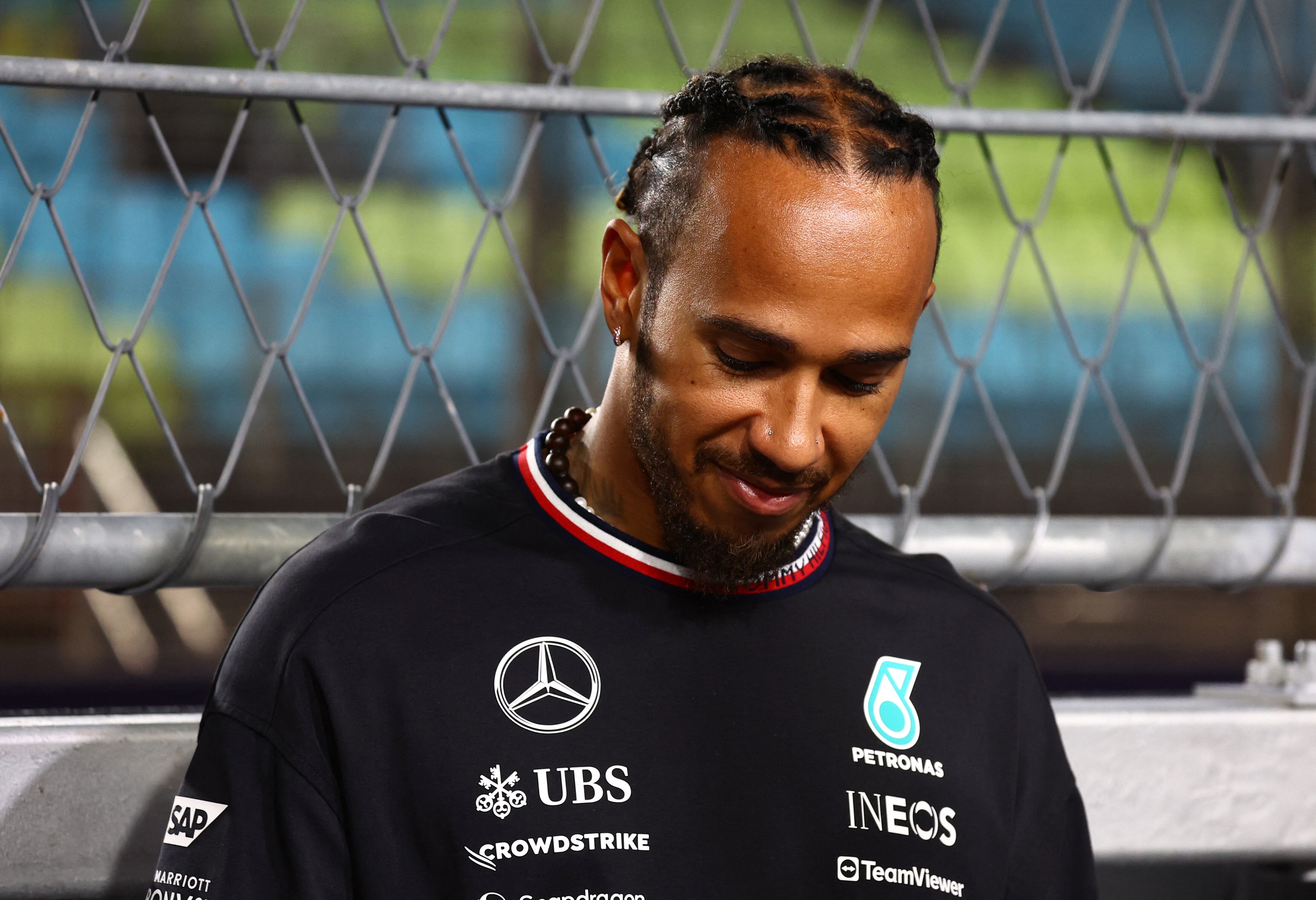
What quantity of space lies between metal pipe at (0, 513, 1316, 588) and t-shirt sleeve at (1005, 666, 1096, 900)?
0.15 meters

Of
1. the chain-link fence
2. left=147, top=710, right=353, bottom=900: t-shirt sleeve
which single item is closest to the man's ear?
left=147, top=710, right=353, bottom=900: t-shirt sleeve

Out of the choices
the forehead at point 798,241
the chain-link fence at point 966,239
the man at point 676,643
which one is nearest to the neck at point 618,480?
the man at point 676,643

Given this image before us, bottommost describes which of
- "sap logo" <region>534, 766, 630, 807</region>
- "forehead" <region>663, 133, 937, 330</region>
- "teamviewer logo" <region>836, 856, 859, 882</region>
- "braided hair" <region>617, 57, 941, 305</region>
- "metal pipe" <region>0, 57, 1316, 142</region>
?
"teamviewer logo" <region>836, 856, 859, 882</region>

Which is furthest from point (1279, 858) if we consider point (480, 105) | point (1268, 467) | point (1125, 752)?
point (1268, 467)

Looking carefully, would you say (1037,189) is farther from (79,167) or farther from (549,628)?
(549,628)

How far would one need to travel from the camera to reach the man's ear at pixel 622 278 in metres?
0.93

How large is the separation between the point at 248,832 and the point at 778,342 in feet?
1.42

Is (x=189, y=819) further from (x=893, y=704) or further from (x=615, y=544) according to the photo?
(x=893, y=704)

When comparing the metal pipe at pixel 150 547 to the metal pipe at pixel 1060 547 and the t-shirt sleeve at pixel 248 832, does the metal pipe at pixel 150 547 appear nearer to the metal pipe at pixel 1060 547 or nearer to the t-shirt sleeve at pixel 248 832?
the metal pipe at pixel 1060 547

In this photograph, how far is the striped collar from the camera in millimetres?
944

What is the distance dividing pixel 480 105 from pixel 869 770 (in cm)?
60

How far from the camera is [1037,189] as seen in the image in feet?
21.6

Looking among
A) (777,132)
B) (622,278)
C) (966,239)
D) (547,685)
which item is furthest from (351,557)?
(966,239)

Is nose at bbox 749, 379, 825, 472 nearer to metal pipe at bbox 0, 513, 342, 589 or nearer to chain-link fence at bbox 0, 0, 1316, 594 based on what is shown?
metal pipe at bbox 0, 513, 342, 589
